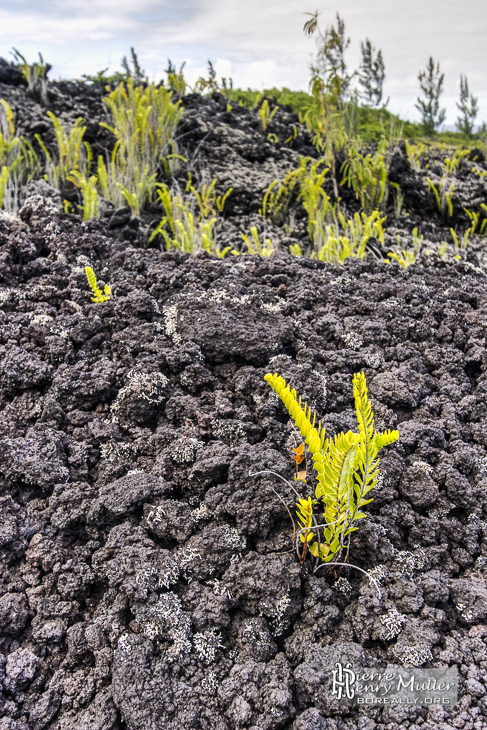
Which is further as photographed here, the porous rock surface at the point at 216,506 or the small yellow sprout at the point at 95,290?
the small yellow sprout at the point at 95,290

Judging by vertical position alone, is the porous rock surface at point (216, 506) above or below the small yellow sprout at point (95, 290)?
below

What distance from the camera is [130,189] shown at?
3684mm

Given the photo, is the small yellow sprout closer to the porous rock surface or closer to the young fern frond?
the porous rock surface

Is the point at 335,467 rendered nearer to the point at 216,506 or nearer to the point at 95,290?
the point at 216,506

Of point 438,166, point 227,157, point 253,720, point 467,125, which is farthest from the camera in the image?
point 467,125

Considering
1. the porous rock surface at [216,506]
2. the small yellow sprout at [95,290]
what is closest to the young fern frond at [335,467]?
the porous rock surface at [216,506]

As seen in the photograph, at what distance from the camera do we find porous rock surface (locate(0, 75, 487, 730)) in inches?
46.1

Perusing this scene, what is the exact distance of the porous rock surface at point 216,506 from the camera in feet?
3.84

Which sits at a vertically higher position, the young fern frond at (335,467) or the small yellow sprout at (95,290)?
the small yellow sprout at (95,290)

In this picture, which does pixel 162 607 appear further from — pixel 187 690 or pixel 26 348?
pixel 26 348

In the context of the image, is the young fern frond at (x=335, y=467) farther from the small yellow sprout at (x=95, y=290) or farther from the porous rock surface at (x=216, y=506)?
the small yellow sprout at (x=95, y=290)

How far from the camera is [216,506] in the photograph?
1435mm

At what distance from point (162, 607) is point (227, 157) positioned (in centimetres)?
425

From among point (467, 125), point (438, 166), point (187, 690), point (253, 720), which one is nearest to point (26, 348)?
→ point (187, 690)
